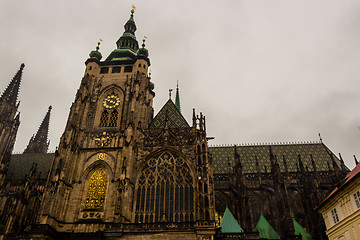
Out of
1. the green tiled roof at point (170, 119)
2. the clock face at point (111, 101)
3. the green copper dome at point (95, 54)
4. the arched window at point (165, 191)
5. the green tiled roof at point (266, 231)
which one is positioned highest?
the green copper dome at point (95, 54)

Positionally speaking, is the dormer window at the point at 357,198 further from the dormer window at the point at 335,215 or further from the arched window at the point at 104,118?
the arched window at the point at 104,118

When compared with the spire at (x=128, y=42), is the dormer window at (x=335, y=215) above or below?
below

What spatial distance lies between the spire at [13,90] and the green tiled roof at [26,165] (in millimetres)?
9829

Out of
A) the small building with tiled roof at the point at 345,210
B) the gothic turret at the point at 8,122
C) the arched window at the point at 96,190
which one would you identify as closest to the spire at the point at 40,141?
the gothic turret at the point at 8,122

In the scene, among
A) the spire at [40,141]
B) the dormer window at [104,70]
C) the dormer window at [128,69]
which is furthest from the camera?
the spire at [40,141]

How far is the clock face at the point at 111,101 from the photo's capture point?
106 feet

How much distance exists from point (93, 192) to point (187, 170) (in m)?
8.67

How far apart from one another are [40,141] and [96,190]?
36209 mm

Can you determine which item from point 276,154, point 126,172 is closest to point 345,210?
point 126,172

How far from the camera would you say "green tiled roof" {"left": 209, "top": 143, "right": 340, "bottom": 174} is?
3806 cm

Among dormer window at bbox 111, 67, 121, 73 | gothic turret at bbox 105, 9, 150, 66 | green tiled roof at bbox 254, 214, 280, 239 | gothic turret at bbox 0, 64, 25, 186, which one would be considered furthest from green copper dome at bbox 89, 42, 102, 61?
green tiled roof at bbox 254, 214, 280, 239

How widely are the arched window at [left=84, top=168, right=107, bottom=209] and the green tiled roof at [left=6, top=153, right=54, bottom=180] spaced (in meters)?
15.1

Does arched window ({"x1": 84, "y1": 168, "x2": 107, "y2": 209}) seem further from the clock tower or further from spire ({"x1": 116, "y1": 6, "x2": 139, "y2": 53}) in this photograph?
spire ({"x1": 116, "y1": 6, "x2": 139, "y2": 53})

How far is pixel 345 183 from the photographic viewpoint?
21094 mm
